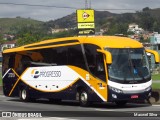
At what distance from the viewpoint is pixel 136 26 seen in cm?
17388

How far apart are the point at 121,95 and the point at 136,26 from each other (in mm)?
154362

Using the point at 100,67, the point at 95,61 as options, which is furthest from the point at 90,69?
the point at 100,67

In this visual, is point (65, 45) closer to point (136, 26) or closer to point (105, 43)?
point (105, 43)

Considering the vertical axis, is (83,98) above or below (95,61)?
below

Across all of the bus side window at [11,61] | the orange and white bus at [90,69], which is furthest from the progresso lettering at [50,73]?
the bus side window at [11,61]

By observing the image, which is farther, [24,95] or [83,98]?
[24,95]

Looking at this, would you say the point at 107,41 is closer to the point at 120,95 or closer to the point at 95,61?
the point at 95,61

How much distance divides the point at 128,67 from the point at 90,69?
5.49 ft

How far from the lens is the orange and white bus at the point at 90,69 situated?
2111 centimetres

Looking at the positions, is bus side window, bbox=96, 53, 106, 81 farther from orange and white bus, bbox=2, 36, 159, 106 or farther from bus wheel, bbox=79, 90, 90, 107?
bus wheel, bbox=79, 90, 90, 107

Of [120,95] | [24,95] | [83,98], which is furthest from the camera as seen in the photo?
[24,95]

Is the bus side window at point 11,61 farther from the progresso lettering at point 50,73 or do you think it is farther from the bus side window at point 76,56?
the bus side window at point 76,56

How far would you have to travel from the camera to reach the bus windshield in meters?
21.1

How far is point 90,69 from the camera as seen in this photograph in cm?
2200
